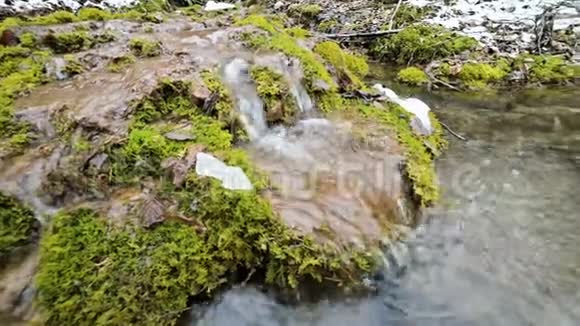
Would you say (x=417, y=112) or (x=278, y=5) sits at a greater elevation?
(x=417, y=112)

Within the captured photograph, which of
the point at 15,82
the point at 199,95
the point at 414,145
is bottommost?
the point at 414,145

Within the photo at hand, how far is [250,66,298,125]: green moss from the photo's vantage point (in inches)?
191

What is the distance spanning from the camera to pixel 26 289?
2.85 m

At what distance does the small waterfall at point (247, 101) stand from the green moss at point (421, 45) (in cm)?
475

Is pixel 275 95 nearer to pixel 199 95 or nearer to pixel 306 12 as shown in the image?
pixel 199 95

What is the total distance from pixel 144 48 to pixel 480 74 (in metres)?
5.33

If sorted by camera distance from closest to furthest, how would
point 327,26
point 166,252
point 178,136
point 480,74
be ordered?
point 166,252
point 178,136
point 480,74
point 327,26

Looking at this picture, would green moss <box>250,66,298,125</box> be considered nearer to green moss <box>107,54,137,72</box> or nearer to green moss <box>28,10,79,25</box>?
green moss <box>107,54,137,72</box>

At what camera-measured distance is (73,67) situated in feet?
16.7

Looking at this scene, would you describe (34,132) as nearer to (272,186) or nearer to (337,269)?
(272,186)

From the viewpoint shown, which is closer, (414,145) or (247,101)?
(247,101)

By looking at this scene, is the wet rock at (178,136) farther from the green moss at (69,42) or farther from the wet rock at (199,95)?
the green moss at (69,42)

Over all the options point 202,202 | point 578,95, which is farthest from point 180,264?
point 578,95

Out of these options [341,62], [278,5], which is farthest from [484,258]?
[278,5]
